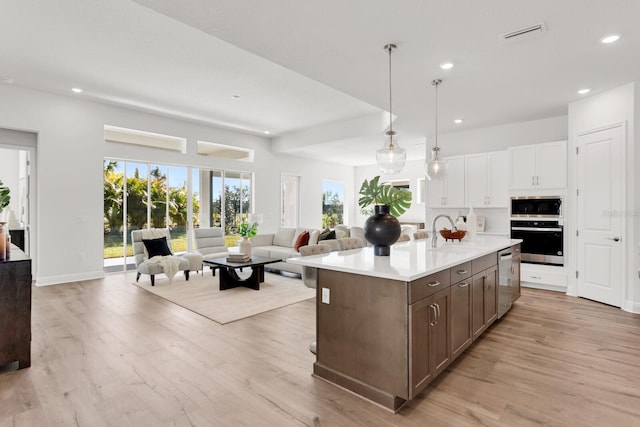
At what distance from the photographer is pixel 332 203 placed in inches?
443

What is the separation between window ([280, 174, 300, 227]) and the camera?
376 inches

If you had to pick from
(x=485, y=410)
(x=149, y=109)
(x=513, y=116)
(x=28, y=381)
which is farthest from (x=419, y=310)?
(x=149, y=109)

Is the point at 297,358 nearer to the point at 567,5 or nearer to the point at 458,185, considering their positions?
the point at 567,5

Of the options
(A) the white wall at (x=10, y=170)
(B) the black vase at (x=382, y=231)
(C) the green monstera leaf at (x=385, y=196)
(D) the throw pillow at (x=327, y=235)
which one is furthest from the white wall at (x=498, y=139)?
(A) the white wall at (x=10, y=170)

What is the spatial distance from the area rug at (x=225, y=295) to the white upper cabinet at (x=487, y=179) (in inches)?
134

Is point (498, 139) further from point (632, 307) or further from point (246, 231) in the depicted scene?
point (246, 231)

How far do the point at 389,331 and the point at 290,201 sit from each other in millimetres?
7881

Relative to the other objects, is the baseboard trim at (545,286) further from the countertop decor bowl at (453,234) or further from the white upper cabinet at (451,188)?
the countertop decor bowl at (453,234)

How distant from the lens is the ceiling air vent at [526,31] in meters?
2.76

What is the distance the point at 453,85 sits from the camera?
411 centimetres

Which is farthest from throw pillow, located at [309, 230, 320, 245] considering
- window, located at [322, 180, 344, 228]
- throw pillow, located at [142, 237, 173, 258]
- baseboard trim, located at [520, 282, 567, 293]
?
window, located at [322, 180, 344, 228]

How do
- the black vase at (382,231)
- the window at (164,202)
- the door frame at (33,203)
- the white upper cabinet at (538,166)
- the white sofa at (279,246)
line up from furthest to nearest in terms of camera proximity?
the window at (164,202), the white sofa at (279,246), the door frame at (33,203), the white upper cabinet at (538,166), the black vase at (382,231)

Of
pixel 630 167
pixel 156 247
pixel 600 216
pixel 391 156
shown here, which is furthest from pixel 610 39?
pixel 156 247

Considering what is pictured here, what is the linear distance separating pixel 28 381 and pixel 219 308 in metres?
1.95
